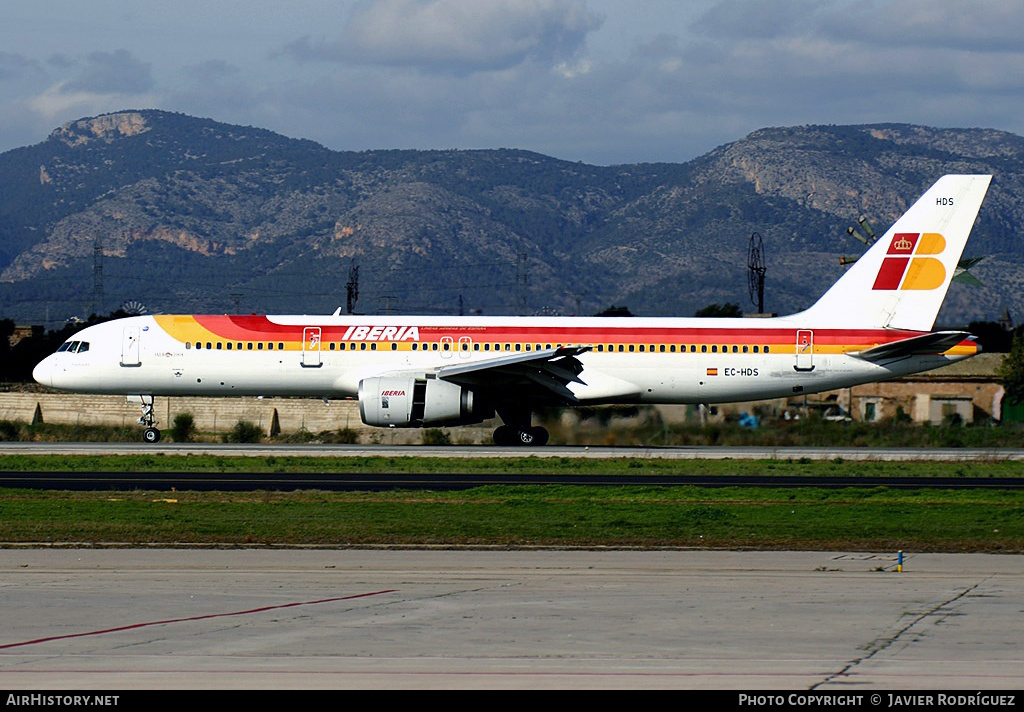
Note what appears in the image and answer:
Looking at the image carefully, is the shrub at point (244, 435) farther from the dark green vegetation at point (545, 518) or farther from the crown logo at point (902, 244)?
the crown logo at point (902, 244)

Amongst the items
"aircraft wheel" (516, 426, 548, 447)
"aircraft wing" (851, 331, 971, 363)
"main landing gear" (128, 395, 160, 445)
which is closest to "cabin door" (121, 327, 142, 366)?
"main landing gear" (128, 395, 160, 445)

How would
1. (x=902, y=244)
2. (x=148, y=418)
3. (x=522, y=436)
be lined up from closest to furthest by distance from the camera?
(x=522, y=436) → (x=902, y=244) → (x=148, y=418)

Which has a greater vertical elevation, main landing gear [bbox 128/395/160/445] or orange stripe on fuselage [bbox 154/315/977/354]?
orange stripe on fuselage [bbox 154/315/977/354]

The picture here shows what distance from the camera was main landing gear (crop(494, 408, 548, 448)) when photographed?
41.5m

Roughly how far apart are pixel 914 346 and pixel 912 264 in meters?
3.39

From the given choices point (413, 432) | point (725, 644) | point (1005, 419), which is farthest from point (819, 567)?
point (1005, 419)

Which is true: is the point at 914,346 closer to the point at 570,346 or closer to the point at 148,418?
the point at 570,346

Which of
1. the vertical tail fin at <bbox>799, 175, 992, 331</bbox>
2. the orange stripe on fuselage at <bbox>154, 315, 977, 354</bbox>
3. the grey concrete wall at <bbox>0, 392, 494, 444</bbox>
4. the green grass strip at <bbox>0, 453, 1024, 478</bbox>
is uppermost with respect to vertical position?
the vertical tail fin at <bbox>799, 175, 992, 331</bbox>

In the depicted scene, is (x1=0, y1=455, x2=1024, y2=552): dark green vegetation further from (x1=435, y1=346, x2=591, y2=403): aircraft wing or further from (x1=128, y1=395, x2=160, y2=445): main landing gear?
(x1=128, y1=395, x2=160, y2=445): main landing gear

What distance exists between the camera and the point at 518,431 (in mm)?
41781

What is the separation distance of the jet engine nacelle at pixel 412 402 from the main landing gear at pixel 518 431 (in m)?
2.09

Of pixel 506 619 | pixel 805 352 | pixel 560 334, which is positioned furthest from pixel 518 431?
pixel 506 619

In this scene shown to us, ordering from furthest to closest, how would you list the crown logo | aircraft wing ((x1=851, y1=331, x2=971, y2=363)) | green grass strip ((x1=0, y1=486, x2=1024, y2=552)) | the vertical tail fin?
the crown logo → the vertical tail fin → aircraft wing ((x1=851, y1=331, x2=971, y2=363)) → green grass strip ((x1=0, y1=486, x2=1024, y2=552))
